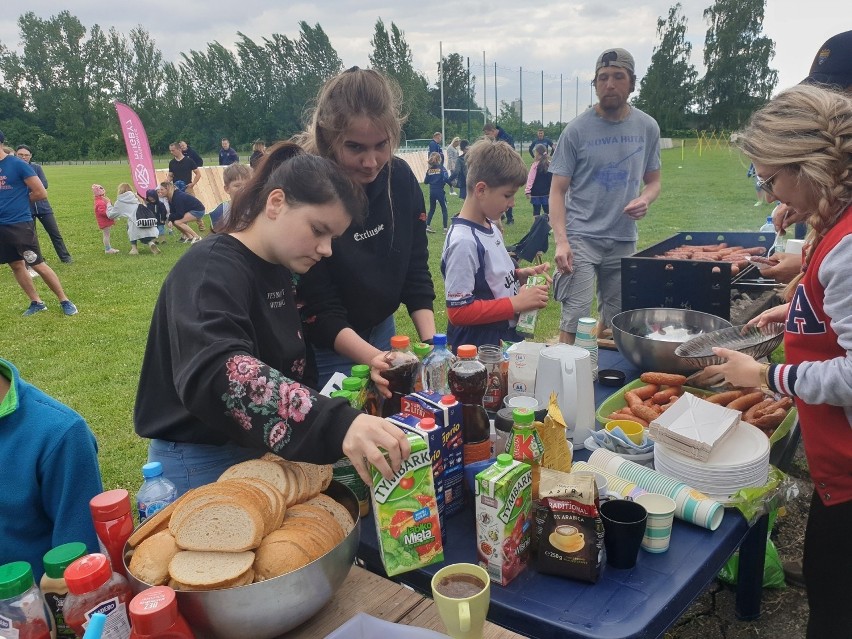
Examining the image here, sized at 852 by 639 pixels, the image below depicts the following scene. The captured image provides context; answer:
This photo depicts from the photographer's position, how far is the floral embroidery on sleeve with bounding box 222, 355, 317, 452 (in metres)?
1.18

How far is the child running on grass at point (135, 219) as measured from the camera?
11359mm

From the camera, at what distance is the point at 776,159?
160 centimetres

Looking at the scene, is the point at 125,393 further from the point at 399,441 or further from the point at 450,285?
the point at 399,441

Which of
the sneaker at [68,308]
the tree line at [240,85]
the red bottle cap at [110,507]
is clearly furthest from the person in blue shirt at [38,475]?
the tree line at [240,85]

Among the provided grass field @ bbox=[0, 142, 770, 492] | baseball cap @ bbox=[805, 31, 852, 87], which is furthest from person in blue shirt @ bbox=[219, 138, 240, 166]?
baseball cap @ bbox=[805, 31, 852, 87]

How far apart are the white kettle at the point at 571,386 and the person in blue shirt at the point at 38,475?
4.29 ft

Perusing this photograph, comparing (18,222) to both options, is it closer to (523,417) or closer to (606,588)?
(523,417)

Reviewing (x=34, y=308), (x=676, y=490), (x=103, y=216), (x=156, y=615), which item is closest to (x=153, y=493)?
(x=156, y=615)

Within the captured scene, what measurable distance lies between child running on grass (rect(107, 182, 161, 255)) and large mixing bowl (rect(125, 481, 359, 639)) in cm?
1154

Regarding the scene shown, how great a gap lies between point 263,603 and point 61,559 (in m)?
0.38

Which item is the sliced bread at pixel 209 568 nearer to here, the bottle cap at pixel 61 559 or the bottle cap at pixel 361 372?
the bottle cap at pixel 61 559

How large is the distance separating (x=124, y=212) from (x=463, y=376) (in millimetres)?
11681

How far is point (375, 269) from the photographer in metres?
2.43

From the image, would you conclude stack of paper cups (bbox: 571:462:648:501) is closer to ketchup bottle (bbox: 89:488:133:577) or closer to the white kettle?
the white kettle
